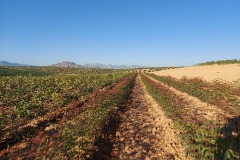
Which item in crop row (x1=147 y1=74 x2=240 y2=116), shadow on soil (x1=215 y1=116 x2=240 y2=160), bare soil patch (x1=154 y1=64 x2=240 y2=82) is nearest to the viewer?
shadow on soil (x1=215 y1=116 x2=240 y2=160)

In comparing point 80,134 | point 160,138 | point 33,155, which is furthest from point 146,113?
point 33,155

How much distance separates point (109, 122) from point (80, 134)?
9.90 feet

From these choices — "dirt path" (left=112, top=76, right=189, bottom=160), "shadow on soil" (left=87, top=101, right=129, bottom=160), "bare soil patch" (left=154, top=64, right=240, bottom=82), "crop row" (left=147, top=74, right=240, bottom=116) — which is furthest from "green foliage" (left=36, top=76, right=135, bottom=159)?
"bare soil patch" (left=154, top=64, right=240, bottom=82)

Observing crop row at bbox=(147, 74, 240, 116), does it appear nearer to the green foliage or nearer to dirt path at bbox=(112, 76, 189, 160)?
dirt path at bbox=(112, 76, 189, 160)

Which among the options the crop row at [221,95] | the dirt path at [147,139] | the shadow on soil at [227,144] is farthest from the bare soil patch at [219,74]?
the shadow on soil at [227,144]

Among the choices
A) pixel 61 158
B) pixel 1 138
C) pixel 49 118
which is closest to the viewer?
pixel 61 158

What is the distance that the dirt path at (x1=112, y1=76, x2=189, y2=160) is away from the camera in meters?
7.67

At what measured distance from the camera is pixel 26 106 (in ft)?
45.4

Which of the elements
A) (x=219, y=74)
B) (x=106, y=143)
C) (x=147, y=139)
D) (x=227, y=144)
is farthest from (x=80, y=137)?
(x=219, y=74)

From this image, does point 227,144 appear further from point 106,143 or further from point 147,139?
point 106,143

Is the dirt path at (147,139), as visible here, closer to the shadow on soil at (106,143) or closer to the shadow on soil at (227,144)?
the shadow on soil at (106,143)

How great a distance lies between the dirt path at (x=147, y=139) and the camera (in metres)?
7.67

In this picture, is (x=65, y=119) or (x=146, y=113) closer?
(x=65, y=119)

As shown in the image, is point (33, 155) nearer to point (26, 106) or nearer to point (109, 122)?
point (109, 122)
